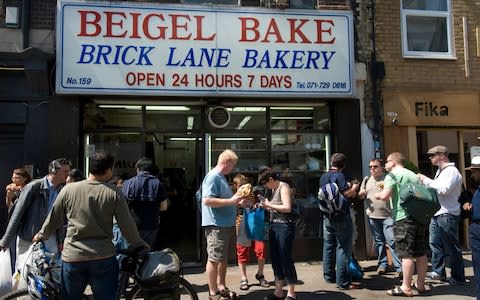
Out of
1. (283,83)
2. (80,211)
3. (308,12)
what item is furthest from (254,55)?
(80,211)

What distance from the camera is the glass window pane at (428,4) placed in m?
8.80

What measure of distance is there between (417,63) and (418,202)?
12.3ft

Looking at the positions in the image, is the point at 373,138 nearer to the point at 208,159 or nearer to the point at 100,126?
the point at 208,159

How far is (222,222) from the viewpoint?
17.4ft

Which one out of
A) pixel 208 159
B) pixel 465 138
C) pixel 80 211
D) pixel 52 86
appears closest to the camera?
pixel 80 211

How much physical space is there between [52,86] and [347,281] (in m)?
5.21

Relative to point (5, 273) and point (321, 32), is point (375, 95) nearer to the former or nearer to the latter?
point (321, 32)

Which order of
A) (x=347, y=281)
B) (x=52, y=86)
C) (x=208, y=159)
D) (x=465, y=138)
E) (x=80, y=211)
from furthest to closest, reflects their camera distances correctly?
(x=465, y=138) < (x=208, y=159) < (x=52, y=86) < (x=347, y=281) < (x=80, y=211)

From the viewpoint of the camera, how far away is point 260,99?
25.8 ft

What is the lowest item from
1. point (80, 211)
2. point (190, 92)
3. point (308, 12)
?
point (80, 211)

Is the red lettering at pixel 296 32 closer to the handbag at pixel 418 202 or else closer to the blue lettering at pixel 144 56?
the blue lettering at pixel 144 56

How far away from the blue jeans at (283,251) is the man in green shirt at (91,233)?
2237mm

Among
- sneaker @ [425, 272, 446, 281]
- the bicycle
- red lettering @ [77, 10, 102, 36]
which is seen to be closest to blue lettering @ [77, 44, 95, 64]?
red lettering @ [77, 10, 102, 36]

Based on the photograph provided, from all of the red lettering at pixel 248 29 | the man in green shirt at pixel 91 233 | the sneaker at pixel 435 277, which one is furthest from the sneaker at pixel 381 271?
the man in green shirt at pixel 91 233
